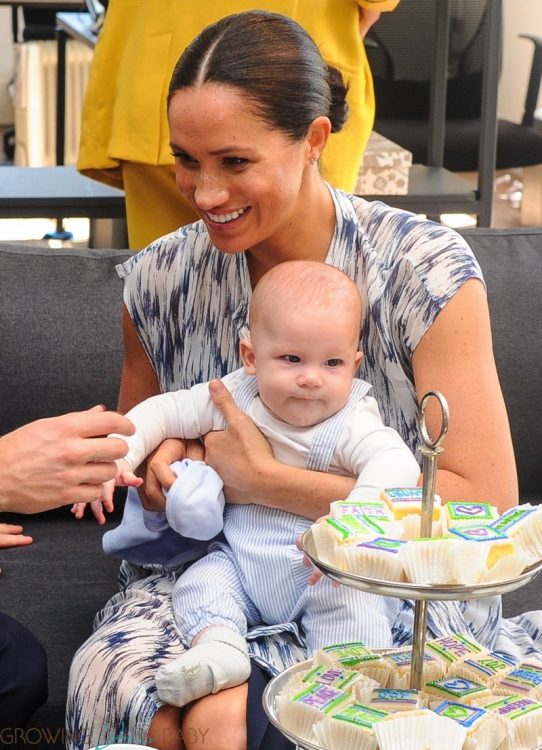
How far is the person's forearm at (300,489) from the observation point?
1690 millimetres

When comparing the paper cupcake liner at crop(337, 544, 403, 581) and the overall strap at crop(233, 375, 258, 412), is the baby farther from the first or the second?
the paper cupcake liner at crop(337, 544, 403, 581)

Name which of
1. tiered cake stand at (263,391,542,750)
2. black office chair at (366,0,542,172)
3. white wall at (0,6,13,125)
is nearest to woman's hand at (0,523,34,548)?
tiered cake stand at (263,391,542,750)

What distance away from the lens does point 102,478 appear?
5.28 feet

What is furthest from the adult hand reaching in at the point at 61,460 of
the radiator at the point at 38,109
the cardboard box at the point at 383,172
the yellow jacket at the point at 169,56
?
the radiator at the point at 38,109

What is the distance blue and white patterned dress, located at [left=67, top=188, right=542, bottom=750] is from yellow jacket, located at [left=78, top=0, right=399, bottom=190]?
89 centimetres

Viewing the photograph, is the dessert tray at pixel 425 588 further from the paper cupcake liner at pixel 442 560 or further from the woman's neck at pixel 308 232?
the woman's neck at pixel 308 232

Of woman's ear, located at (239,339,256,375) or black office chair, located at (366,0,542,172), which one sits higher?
woman's ear, located at (239,339,256,375)

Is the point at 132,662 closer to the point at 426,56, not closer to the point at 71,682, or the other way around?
the point at 71,682

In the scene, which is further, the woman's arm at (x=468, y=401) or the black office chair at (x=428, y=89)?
the black office chair at (x=428, y=89)

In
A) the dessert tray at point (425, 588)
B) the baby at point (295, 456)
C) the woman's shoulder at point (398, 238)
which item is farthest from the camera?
the woman's shoulder at point (398, 238)

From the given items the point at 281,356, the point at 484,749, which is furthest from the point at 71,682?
the point at 484,749

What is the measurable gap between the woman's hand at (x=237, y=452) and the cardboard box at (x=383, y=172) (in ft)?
6.42

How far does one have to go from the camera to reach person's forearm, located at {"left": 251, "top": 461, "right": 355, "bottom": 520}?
169cm

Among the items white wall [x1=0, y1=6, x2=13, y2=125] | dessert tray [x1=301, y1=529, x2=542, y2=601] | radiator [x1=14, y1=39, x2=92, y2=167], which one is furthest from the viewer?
white wall [x1=0, y1=6, x2=13, y2=125]
